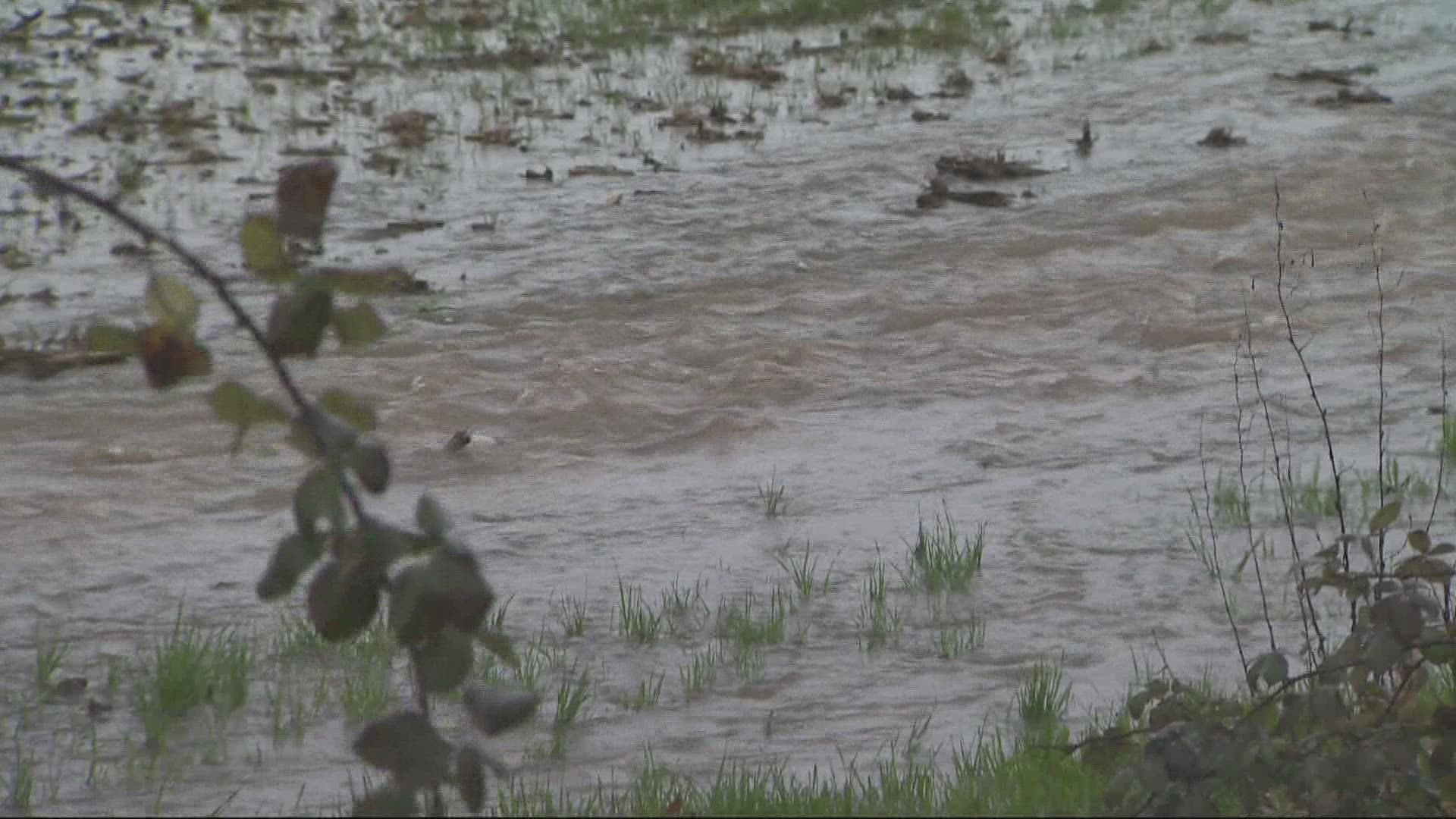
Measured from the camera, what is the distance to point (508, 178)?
1182 cm

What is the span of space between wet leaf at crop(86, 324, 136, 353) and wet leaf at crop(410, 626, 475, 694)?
49cm

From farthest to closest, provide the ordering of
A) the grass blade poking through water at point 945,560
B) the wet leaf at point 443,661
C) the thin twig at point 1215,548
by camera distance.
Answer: the grass blade poking through water at point 945,560, the thin twig at point 1215,548, the wet leaf at point 443,661

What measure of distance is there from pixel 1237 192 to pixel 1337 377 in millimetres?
3150

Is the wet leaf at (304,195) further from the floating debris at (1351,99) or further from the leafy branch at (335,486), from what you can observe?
the floating debris at (1351,99)

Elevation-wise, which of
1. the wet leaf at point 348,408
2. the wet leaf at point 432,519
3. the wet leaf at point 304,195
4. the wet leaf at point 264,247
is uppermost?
the wet leaf at point 304,195

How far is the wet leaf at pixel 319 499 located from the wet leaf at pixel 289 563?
5 cm

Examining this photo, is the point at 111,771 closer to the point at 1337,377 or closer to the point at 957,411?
the point at 957,411

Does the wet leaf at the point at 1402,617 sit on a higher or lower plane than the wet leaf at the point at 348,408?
lower

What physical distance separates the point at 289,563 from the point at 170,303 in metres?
0.34

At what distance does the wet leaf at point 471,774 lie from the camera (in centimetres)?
240

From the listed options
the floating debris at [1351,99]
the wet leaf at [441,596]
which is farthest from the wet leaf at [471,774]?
the floating debris at [1351,99]

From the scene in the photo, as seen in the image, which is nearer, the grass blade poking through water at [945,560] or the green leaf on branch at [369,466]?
the green leaf on branch at [369,466]

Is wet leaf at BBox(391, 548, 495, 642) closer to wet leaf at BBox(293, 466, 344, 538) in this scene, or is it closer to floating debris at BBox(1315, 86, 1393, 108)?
wet leaf at BBox(293, 466, 344, 538)

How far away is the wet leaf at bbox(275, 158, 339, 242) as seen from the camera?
7.47 ft
